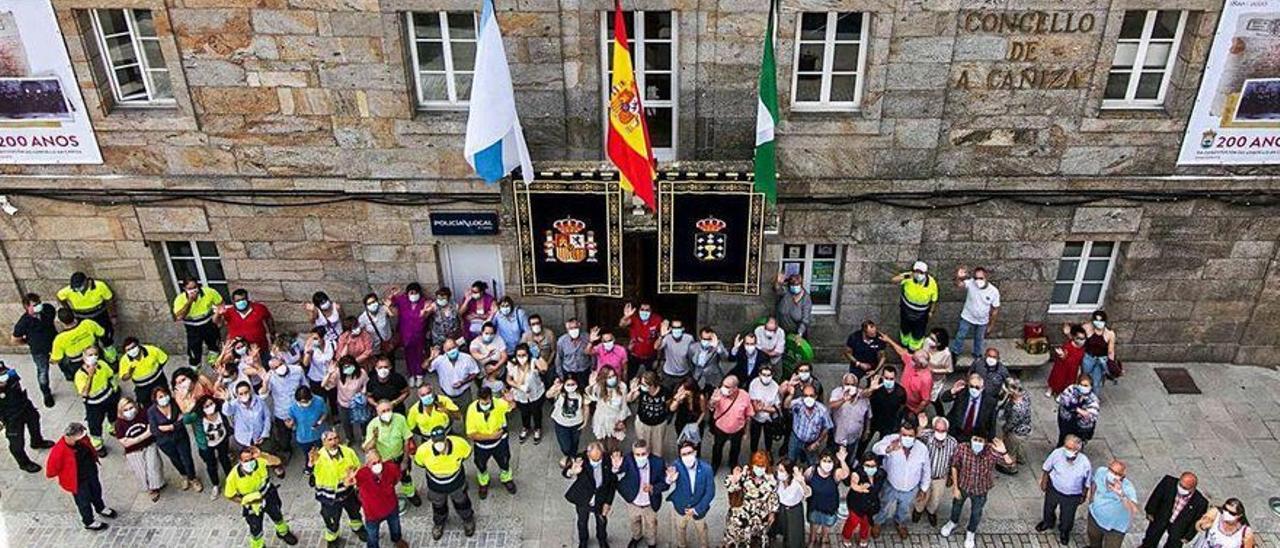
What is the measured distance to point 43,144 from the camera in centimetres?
1482

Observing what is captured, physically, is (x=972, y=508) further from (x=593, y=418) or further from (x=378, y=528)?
(x=378, y=528)

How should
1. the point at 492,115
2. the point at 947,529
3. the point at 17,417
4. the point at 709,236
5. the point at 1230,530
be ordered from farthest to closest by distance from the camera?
the point at 709,236 → the point at 17,417 → the point at 947,529 → the point at 492,115 → the point at 1230,530

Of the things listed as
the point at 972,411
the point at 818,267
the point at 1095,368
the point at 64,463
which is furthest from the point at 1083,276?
the point at 64,463

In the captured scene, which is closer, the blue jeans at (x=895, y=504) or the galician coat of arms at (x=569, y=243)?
the blue jeans at (x=895, y=504)

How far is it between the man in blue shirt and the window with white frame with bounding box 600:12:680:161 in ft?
22.7

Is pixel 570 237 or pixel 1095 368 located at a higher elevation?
pixel 570 237

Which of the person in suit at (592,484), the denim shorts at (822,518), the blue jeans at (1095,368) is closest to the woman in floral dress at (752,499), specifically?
the denim shorts at (822,518)

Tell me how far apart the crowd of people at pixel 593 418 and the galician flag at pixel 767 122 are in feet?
7.27

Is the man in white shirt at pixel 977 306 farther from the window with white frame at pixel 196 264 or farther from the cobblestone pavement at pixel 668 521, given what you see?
the window with white frame at pixel 196 264

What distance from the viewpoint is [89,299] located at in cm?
1599

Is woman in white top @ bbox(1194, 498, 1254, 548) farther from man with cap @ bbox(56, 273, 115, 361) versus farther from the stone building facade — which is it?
man with cap @ bbox(56, 273, 115, 361)

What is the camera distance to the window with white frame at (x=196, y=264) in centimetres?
1619

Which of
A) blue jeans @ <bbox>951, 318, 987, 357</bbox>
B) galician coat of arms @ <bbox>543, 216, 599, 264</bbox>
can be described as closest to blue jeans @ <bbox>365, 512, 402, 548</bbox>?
galician coat of arms @ <bbox>543, 216, 599, 264</bbox>

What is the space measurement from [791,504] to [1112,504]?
380 cm
